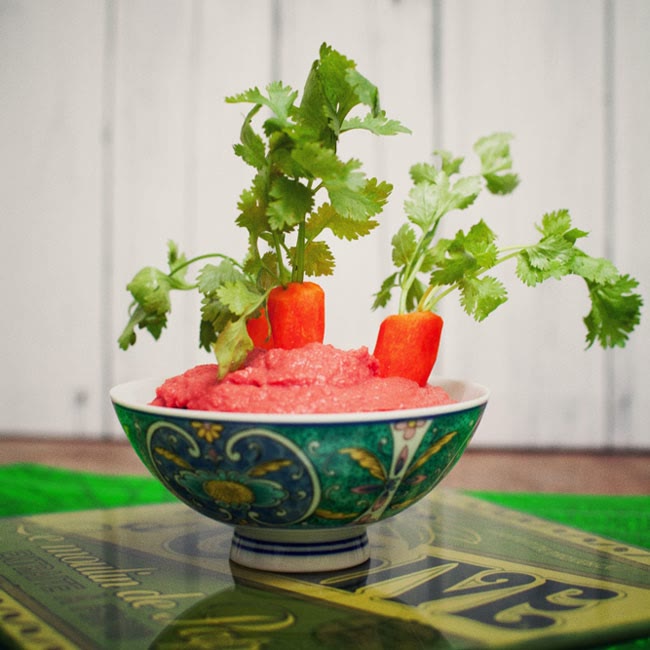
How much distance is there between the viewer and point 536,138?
5.63ft

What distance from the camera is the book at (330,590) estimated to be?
521 millimetres

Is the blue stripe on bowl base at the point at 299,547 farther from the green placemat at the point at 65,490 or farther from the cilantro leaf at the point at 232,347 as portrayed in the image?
the green placemat at the point at 65,490

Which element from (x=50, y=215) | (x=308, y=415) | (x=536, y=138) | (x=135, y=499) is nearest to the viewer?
(x=308, y=415)

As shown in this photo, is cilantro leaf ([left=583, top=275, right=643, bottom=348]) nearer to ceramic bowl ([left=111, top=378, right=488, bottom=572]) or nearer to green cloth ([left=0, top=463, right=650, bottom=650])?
ceramic bowl ([left=111, top=378, right=488, bottom=572])

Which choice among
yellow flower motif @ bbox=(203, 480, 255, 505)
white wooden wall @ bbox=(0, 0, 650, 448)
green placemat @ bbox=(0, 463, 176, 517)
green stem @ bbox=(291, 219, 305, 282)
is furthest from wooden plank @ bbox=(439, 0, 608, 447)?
yellow flower motif @ bbox=(203, 480, 255, 505)

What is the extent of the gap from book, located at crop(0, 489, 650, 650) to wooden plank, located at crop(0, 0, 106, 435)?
1.02 meters

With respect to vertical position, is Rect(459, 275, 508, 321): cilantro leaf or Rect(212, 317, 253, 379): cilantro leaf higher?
Rect(459, 275, 508, 321): cilantro leaf

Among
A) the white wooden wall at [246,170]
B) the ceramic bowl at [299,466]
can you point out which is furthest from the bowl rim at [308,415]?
the white wooden wall at [246,170]

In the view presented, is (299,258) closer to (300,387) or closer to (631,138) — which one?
(300,387)

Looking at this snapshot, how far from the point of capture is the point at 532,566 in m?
0.69

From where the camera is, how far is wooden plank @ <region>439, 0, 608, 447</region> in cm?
171

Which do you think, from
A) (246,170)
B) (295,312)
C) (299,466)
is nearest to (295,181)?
(295,312)

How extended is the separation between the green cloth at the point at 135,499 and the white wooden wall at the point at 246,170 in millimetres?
524

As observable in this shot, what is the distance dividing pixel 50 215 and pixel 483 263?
4.48 feet
